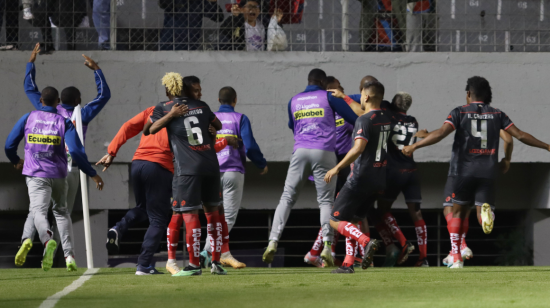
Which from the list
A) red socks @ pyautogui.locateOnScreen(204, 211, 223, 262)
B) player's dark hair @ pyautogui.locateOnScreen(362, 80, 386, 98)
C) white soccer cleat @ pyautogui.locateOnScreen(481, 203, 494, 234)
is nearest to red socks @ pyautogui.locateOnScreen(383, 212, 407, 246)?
white soccer cleat @ pyautogui.locateOnScreen(481, 203, 494, 234)

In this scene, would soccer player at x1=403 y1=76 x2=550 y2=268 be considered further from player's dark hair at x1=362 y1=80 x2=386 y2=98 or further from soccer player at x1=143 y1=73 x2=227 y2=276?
soccer player at x1=143 y1=73 x2=227 y2=276

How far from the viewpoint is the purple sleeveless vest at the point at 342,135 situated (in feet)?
30.4

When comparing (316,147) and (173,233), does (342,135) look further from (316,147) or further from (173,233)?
(173,233)

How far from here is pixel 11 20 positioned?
1145cm

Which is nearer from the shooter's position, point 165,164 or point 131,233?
point 165,164

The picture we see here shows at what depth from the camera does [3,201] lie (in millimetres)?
11711

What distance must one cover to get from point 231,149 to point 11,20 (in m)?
4.80

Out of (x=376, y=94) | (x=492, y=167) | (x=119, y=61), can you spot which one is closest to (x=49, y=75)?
(x=119, y=61)

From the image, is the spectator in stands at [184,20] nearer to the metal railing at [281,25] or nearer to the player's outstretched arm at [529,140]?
the metal railing at [281,25]

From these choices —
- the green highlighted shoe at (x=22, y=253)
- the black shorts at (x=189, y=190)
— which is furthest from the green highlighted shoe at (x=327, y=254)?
the green highlighted shoe at (x=22, y=253)

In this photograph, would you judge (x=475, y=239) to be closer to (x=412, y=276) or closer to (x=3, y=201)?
(x=412, y=276)

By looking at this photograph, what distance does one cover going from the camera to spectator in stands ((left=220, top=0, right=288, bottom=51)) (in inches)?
449

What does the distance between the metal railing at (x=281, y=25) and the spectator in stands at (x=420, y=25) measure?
0.05ft

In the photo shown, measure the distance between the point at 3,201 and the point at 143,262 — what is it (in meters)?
5.28
